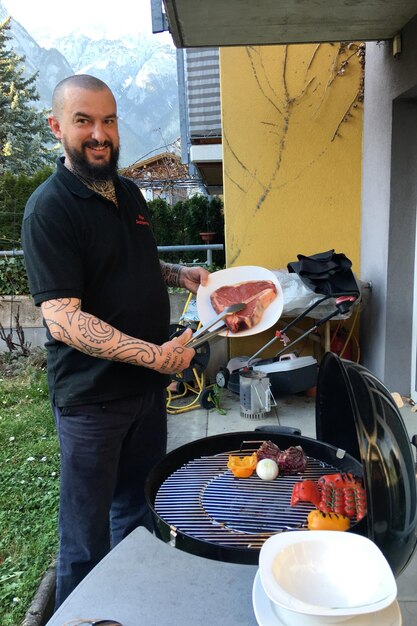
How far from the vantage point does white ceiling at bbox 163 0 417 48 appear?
3119 mm

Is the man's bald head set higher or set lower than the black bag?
higher

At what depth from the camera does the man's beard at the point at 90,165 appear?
1.72 meters

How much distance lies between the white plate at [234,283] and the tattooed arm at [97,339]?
356 mm

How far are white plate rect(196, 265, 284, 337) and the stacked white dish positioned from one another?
3.11ft

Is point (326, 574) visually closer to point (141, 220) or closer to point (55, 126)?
point (141, 220)

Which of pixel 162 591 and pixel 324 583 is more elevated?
pixel 324 583

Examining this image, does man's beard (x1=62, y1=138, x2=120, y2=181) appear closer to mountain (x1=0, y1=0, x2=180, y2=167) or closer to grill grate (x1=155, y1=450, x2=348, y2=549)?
grill grate (x1=155, y1=450, x2=348, y2=549)

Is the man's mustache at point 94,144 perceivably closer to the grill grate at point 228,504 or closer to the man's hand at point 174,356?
the man's hand at point 174,356

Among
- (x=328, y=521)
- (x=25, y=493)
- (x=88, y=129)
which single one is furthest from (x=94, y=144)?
(x=25, y=493)

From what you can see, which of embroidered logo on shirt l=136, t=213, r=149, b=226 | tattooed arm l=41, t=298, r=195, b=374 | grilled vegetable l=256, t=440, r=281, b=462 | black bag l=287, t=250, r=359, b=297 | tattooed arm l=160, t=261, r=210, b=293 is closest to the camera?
tattooed arm l=41, t=298, r=195, b=374

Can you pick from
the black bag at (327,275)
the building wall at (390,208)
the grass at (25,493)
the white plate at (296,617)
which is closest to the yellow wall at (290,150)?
the building wall at (390,208)

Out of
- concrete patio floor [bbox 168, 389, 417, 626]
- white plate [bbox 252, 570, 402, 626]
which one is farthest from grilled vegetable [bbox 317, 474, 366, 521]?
concrete patio floor [bbox 168, 389, 417, 626]

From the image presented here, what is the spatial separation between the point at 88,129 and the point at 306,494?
4.85ft

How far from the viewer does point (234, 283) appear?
7.45ft
